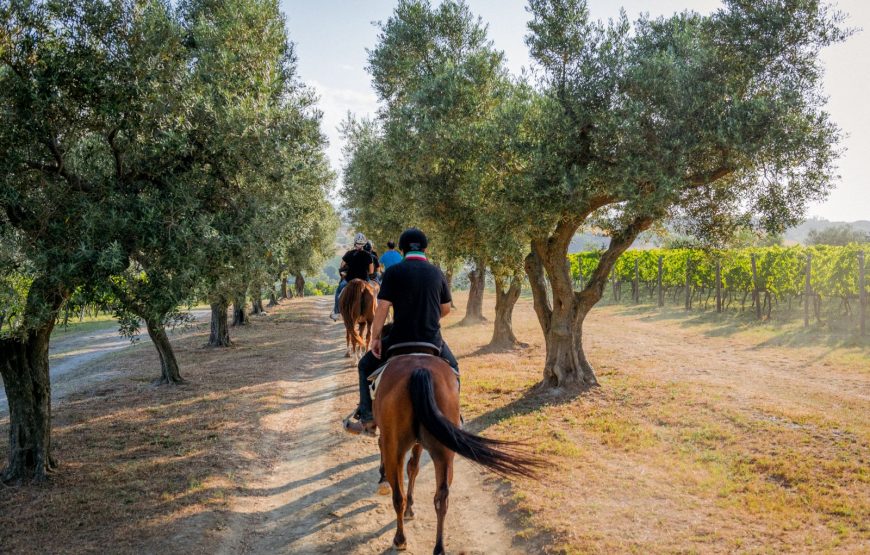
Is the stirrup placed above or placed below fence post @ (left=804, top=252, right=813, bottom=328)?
below

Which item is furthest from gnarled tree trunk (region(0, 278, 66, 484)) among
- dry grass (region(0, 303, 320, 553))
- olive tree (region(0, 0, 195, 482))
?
dry grass (region(0, 303, 320, 553))

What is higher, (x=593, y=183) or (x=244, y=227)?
(x=593, y=183)

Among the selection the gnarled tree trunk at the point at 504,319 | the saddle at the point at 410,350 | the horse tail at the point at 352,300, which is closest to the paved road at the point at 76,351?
the horse tail at the point at 352,300

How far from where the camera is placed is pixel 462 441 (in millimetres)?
5688

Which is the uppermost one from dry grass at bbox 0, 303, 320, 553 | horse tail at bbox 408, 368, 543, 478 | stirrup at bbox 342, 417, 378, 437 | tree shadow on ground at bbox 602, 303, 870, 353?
horse tail at bbox 408, 368, 543, 478

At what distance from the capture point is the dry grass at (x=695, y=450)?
6.45 meters

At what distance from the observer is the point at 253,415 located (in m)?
12.0

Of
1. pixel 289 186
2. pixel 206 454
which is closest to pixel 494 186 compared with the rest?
pixel 289 186

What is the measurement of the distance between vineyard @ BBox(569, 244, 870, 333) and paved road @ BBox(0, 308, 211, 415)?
62.7 ft

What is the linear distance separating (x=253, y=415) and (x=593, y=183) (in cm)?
883

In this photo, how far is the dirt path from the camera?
652 cm

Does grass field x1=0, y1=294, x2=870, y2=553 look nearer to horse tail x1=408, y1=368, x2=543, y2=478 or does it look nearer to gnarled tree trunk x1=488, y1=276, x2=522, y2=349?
horse tail x1=408, y1=368, x2=543, y2=478

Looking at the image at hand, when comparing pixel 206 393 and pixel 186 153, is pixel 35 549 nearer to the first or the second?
pixel 186 153

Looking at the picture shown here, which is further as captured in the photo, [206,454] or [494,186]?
[494,186]
